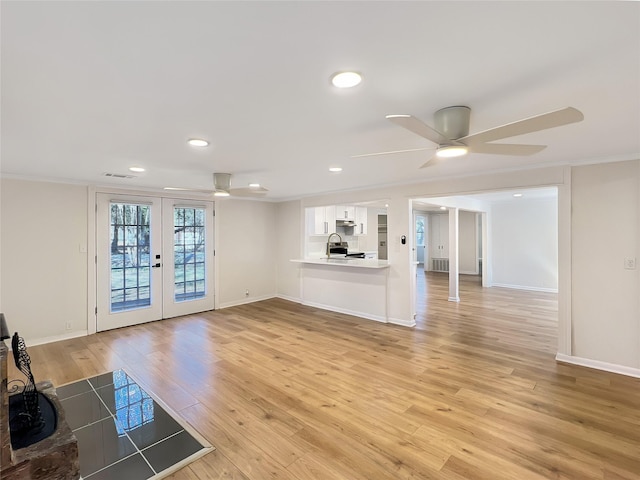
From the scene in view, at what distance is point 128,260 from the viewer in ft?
17.4

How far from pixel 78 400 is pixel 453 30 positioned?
4002 mm

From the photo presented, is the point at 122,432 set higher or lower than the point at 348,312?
lower

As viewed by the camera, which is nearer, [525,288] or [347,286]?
[347,286]

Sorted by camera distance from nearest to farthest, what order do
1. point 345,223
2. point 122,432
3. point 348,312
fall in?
1. point 122,432
2. point 348,312
3. point 345,223

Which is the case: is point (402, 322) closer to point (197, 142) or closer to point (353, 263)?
point (353, 263)

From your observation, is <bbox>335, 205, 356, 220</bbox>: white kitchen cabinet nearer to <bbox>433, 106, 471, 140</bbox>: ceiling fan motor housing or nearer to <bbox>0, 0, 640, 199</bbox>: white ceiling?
<bbox>0, 0, 640, 199</bbox>: white ceiling

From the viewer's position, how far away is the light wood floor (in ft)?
6.85

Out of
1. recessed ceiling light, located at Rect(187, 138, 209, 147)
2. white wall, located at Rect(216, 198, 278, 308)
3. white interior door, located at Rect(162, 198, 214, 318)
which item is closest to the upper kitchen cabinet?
white wall, located at Rect(216, 198, 278, 308)

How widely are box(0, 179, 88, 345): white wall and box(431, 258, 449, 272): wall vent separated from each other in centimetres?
1068

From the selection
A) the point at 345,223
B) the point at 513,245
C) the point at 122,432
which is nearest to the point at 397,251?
the point at 345,223

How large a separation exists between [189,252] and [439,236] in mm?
9101

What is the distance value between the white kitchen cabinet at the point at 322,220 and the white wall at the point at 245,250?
886 mm

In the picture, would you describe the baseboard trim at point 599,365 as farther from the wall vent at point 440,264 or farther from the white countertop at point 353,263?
the wall vent at point 440,264

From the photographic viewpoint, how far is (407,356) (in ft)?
12.8
